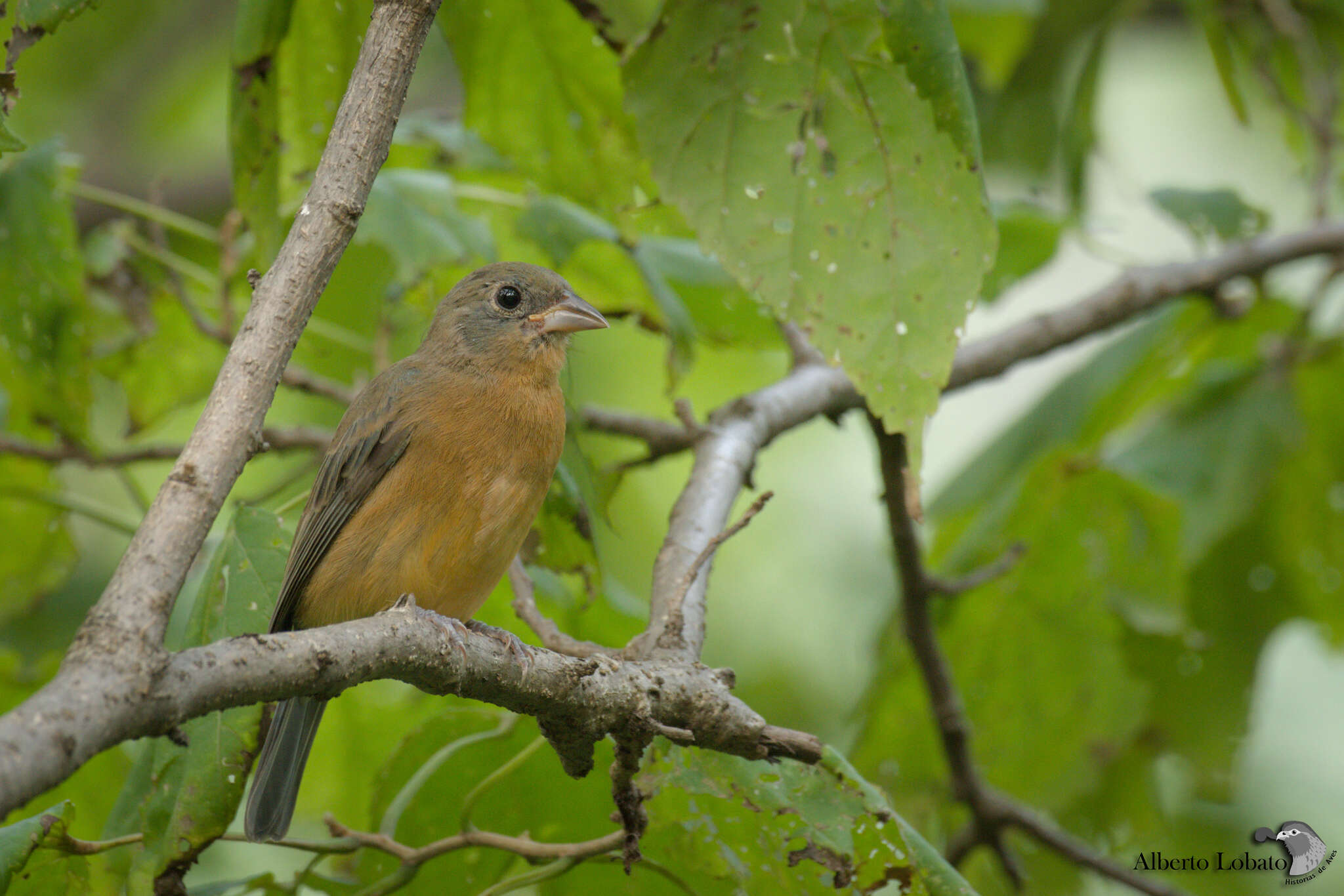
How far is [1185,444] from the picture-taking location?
457 centimetres

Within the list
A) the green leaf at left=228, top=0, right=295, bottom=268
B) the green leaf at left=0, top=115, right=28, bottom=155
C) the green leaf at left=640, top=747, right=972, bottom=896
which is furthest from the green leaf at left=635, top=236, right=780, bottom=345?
the green leaf at left=0, top=115, right=28, bottom=155

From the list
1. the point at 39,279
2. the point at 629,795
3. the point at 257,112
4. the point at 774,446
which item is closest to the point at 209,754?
the point at 629,795

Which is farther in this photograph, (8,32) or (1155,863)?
(1155,863)

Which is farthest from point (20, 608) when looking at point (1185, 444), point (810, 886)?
point (1185, 444)

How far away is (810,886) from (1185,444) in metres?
2.85

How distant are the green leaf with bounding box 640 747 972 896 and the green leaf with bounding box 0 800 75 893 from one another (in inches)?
43.8

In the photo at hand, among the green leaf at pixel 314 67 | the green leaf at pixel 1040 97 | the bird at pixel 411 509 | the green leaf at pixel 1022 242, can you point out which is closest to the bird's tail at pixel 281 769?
the bird at pixel 411 509

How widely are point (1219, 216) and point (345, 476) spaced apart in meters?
3.24

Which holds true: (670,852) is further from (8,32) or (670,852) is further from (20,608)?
(20,608)

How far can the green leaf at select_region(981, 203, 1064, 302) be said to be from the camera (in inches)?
170

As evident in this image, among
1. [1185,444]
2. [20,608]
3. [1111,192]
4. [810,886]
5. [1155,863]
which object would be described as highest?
[1111,192]

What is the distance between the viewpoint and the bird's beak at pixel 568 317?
359 cm

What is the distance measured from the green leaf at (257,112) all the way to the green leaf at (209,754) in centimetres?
69

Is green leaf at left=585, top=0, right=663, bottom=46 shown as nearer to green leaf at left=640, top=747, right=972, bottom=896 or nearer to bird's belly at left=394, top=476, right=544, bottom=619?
bird's belly at left=394, top=476, right=544, bottom=619
